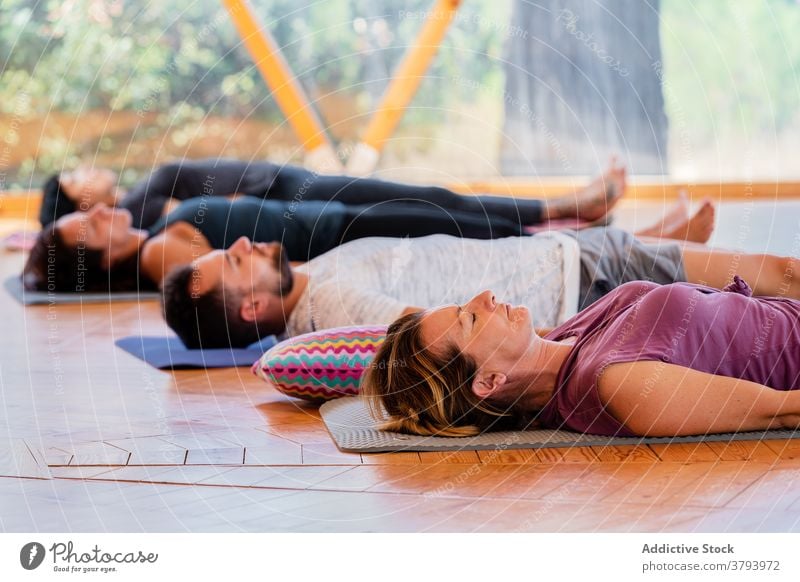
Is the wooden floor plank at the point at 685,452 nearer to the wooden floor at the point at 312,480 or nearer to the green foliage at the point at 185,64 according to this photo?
the wooden floor at the point at 312,480

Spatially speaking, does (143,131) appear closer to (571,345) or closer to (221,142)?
(221,142)

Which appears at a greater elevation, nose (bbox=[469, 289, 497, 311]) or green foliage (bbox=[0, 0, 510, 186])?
green foliage (bbox=[0, 0, 510, 186])

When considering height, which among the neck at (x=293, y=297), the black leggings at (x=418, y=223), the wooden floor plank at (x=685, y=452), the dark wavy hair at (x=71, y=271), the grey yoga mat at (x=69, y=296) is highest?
the black leggings at (x=418, y=223)

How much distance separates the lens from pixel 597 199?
3596 millimetres

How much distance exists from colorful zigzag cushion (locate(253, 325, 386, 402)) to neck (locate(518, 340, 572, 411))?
15.7 inches

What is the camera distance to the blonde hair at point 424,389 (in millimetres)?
1951

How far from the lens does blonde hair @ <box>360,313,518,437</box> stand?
1951 mm

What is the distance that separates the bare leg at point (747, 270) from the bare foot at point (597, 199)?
86cm

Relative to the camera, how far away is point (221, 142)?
6297 millimetres

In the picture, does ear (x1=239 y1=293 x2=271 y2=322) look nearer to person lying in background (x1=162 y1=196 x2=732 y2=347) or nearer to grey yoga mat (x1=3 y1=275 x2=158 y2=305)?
person lying in background (x1=162 y1=196 x2=732 y2=347)

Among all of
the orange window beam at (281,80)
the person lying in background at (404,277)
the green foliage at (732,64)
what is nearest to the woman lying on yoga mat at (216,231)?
the person lying in background at (404,277)

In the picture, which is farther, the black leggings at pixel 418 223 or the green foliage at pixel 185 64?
the green foliage at pixel 185 64

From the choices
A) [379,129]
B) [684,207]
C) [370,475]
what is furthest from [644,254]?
[379,129]

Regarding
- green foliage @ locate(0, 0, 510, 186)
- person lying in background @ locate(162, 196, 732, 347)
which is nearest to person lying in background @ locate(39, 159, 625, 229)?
person lying in background @ locate(162, 196, 732, 347)
